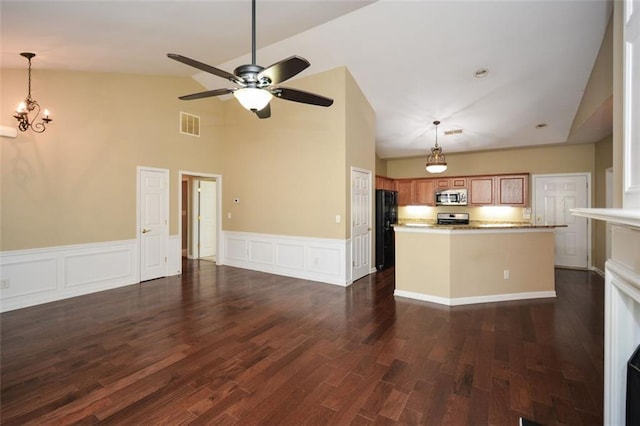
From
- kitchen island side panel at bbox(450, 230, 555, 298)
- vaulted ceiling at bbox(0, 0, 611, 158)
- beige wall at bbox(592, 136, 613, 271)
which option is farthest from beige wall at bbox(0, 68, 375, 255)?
beige wall at bbox(592, 136, 613, 271)

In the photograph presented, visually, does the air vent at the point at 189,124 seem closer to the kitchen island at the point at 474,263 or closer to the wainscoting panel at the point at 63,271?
the wainscoting panel at the point at 63,271

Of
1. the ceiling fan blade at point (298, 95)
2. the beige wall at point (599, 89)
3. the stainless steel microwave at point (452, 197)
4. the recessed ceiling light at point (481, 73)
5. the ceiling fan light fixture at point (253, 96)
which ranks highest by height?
the recessed ceiling light at point (481, 73)

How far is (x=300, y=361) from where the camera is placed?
2.64 metres

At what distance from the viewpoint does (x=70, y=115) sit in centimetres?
437

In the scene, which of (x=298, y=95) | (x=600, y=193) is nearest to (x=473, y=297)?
(x=298, y=95)

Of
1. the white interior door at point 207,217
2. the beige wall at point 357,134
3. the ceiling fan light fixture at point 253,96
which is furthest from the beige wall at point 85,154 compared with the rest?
the ceiling fan light fixture at point 253,96

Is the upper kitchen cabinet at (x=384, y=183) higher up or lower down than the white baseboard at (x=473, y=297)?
higher up

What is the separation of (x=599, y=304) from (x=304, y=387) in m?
4.57

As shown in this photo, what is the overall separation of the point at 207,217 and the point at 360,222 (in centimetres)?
448

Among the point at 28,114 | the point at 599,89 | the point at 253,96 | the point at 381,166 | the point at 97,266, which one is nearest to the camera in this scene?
the point at 253,96

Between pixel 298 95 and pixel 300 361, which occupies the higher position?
pixel 298 95

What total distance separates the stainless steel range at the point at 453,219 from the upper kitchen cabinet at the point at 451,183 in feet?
2.46

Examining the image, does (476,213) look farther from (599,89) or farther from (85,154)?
(85,154)

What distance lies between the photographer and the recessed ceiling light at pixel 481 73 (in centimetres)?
447
